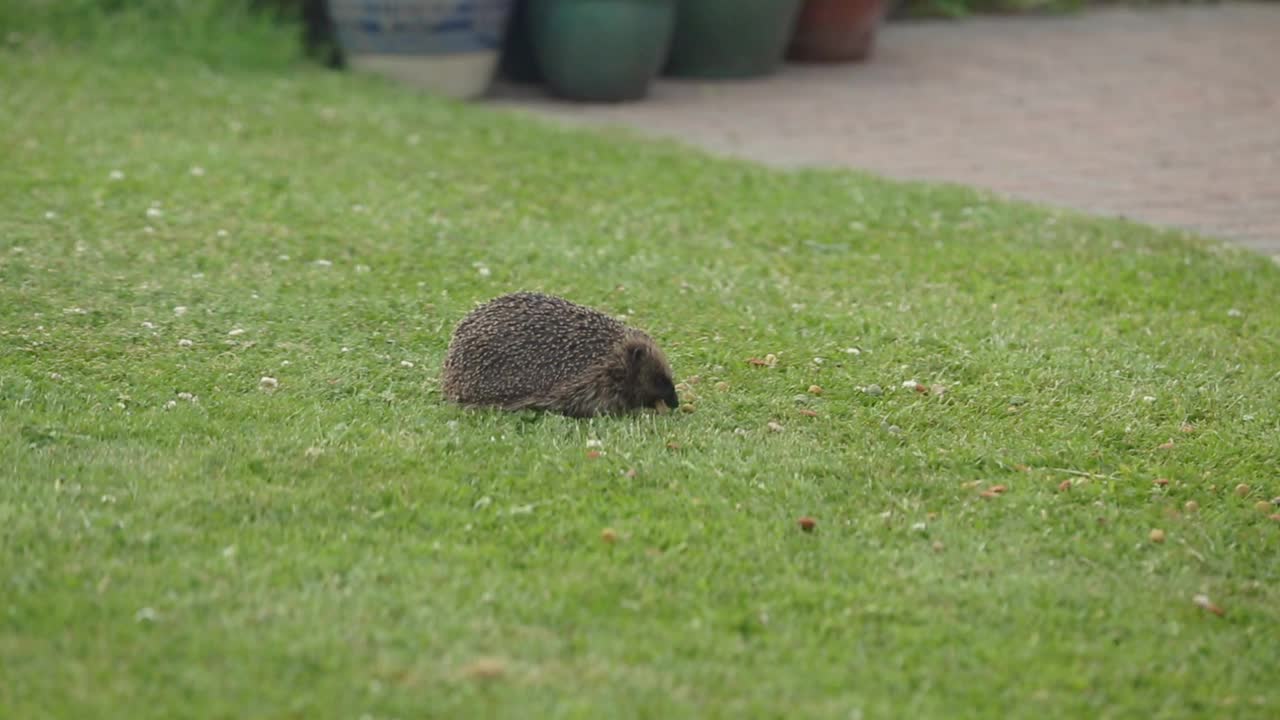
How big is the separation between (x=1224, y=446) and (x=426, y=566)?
317cm

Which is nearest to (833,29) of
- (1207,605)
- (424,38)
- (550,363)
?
(424,38)

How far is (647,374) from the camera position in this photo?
232 inches

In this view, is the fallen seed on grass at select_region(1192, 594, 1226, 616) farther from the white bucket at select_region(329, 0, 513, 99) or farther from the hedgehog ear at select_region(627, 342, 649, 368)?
the white bucket at select_region(329, 0, 513, 99)

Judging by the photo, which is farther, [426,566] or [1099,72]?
[1099,72]

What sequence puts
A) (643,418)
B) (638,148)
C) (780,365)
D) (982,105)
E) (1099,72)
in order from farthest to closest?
(1099,72)
(982,105)
(638,148)
(780,365)
(643,418)

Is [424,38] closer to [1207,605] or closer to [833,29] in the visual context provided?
[833,29]

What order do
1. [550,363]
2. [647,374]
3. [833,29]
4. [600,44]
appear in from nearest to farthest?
[550,363]
[647,374]
[600,44]
[833,29]

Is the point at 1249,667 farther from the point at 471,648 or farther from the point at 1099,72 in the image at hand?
the point at 1099,72

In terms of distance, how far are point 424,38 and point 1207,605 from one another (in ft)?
31.7

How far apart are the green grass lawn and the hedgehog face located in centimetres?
10

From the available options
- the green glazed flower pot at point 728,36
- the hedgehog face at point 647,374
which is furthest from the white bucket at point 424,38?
the hedgehog face at point 647,374

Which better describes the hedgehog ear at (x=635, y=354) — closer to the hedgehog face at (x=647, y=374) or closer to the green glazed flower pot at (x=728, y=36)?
the hedgehog face at (x=647, y=374)

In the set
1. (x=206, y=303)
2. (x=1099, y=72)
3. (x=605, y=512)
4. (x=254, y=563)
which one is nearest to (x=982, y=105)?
(x=1099, y=72)

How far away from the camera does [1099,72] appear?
51.0 feet
